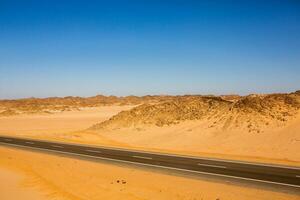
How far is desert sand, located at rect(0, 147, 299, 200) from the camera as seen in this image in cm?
1400

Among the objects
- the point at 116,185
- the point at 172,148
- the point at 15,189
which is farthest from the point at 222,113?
the point at 15,189

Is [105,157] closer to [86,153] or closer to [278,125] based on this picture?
[86,153]

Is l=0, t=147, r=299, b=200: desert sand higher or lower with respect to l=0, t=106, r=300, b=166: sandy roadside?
lower

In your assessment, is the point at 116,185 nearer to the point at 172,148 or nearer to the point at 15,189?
the point at 15,189

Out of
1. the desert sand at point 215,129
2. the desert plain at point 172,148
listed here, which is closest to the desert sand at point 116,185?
the desert plain at point 172,148

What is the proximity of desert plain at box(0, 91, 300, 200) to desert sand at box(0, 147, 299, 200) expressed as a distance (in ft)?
0.12

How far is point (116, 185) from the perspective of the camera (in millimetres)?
16062

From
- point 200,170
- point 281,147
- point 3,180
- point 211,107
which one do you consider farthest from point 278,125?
point 3,180

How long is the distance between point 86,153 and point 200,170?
1124 centimetres

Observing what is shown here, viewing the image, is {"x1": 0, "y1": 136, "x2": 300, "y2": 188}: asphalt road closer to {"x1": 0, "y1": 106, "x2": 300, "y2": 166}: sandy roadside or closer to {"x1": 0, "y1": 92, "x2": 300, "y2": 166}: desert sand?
{"x1": 0, "y1": 106, "x2": 300, "y2": 166}: sandy roadside

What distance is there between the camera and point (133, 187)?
618 inches

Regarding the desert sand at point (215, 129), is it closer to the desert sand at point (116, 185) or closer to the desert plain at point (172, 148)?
the desert plain at point (172, 148)

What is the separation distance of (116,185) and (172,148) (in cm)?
1781

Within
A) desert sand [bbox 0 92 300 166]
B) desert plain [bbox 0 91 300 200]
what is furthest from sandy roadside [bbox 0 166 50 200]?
desert sand [bbox 0 92 300 166]
